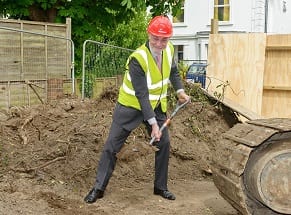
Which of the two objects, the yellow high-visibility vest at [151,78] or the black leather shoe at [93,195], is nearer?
the yellow high-visibility vest at [151,78]

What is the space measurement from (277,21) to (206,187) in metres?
27.4

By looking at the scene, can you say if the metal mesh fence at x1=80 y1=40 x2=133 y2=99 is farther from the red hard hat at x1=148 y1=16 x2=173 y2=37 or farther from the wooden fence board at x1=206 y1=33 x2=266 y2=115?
the red hard hat at x1=148 y1=16 x2=173 y2=37

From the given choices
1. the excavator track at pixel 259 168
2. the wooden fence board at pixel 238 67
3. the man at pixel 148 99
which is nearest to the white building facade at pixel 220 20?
the wooden fence board at pixel 238 67

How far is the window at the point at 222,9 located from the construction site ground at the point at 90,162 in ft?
73.2

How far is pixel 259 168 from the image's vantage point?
4.46 metres

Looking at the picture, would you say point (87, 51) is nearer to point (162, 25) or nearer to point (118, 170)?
point (118, 170)

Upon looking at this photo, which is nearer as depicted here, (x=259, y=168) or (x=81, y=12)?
(x=259, y=168)

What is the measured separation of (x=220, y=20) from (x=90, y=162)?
24358 millimetres

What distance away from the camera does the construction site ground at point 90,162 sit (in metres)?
5.51

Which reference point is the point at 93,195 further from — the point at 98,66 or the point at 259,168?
the point at 98,66

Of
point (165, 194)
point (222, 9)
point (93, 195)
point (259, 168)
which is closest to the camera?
point (259, 168)

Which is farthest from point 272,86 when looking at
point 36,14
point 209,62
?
point 36,14

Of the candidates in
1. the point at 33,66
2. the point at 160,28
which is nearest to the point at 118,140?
the point at 160,28

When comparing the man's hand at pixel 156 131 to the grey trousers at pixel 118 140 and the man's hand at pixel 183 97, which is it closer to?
the grey trousers at pixel 118 140
